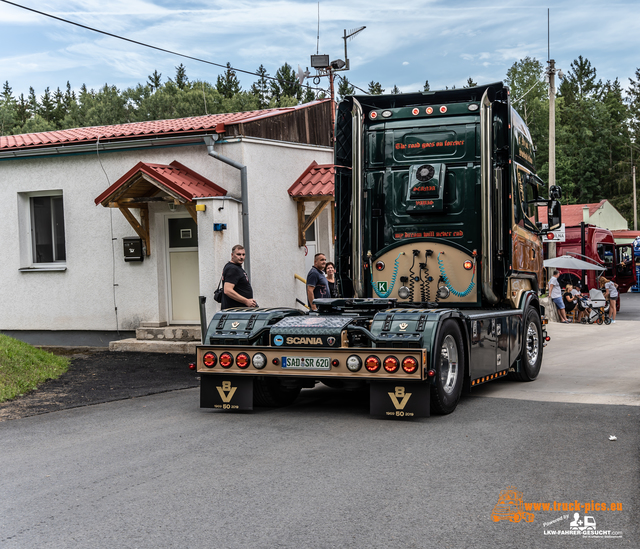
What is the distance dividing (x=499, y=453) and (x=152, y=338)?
359 inches

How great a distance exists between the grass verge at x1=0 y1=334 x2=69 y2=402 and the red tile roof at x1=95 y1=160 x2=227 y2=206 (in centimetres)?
300

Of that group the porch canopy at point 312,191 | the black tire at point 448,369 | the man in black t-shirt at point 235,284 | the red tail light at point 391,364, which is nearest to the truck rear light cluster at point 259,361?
the red tail light at point 391,364

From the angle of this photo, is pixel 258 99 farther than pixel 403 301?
Yes

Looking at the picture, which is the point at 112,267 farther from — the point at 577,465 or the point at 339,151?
the point at 577,465

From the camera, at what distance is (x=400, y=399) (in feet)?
23.1

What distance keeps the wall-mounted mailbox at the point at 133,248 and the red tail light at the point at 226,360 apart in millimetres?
6998

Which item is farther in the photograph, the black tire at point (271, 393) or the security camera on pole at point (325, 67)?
the security camera on pole at point (325, 67)

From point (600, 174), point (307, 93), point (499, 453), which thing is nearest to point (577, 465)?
point (499, 453)

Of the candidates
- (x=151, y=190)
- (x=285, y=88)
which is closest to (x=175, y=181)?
(x=151, y=190)

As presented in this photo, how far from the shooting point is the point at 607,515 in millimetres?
4344

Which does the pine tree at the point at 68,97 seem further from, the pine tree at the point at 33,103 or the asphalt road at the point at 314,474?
the asphalt road at the point at 314,474

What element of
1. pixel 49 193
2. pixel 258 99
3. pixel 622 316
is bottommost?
pixel 622 316

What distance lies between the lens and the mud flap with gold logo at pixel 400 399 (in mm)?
6953

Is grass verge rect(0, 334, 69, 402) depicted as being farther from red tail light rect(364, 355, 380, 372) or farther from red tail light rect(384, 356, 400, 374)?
red tail light rect(384, 356, 400, 374)
